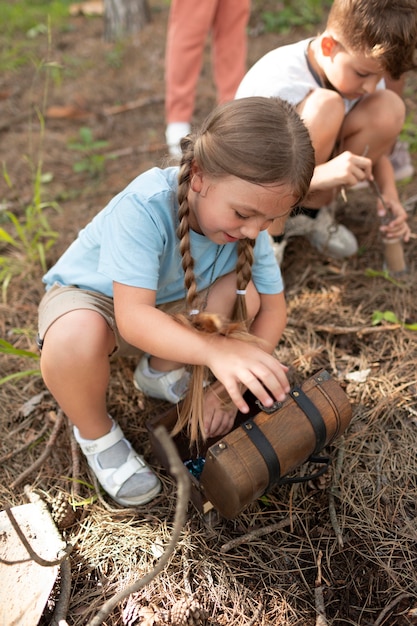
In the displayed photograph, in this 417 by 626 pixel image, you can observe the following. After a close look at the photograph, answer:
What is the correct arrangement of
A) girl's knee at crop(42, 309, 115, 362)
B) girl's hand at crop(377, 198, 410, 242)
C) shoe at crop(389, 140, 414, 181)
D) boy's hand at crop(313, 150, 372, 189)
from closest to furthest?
girl's knee at crop(42, 309, 115, 362) → boy's hand at crop(313, 150, 372, 189) → girl's hand at crop(377, 198, 410, 242) → shoe at crop(389, 140, 414, 181)

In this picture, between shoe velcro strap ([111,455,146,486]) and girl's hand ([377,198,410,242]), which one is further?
girl's hand ([377,198,410,242])

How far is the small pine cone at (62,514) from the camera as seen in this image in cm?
151

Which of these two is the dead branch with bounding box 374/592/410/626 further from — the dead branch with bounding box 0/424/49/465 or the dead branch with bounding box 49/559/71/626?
the dead branch with bounding box 0/424/49/465

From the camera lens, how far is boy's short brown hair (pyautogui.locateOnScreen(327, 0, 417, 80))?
1705 millimetres

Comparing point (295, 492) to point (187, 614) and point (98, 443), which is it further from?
point (98, 443)

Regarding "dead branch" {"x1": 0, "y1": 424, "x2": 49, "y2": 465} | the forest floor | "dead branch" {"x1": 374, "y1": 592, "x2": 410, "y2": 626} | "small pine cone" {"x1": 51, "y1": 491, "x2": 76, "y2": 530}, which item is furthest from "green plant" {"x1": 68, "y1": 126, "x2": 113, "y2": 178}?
"dead branch" {"x1": 374, "y1": 592, "x2": 410, "y2": 626}

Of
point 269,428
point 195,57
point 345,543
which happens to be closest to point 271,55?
point 195,57

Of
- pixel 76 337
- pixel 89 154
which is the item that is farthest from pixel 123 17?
pixel 76 337

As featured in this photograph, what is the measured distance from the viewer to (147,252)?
4.64ft

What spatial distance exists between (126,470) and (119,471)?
0.02 m

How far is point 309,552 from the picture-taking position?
1.51 m

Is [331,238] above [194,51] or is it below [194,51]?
below

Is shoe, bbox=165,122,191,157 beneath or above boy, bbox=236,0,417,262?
beneath

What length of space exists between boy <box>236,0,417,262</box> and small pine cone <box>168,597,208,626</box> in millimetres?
1370
